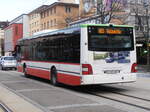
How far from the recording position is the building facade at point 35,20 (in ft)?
282

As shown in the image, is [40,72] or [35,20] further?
[35,20]

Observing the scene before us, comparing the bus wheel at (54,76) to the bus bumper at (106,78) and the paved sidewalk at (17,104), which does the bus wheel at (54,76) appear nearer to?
the bus bumper at (106,78)

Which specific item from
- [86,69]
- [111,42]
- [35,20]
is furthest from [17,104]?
[35,20]

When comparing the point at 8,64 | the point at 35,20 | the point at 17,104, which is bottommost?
the point at 17,104

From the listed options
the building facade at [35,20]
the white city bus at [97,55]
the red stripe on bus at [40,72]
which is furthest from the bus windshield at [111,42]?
the building facade at [35,20]

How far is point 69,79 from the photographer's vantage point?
47.6ft

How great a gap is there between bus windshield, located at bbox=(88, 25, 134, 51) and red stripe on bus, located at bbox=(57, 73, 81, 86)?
141 cm

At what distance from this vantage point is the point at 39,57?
63.1 ft

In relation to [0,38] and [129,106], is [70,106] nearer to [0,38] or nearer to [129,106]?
[129,106]

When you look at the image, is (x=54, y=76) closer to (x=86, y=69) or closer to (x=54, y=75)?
(x=54, y=75)

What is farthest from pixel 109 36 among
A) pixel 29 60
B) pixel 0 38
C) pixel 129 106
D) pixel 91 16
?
pixel 0 38

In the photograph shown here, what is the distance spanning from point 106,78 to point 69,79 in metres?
1.87

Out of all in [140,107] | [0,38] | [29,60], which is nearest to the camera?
[140,107]

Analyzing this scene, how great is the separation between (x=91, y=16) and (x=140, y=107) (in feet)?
125
